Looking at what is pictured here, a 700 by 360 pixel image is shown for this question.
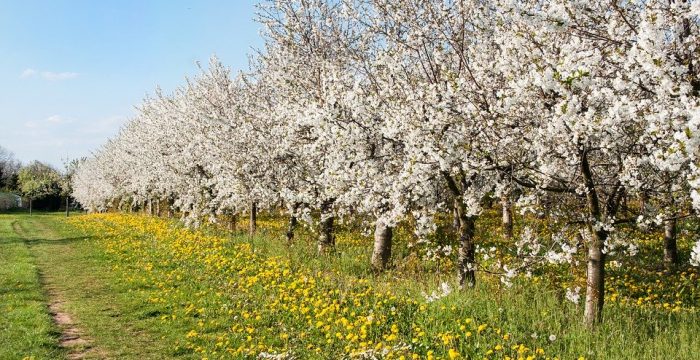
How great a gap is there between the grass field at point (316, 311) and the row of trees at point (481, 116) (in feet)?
2.95

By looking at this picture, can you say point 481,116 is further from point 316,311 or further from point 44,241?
point 44,241

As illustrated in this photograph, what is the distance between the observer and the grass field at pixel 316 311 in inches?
320

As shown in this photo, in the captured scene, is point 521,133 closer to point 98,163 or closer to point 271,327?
point 271,327

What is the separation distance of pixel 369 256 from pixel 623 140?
9.20 metres

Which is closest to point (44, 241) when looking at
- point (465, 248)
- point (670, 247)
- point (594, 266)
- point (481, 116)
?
point (465, 248)

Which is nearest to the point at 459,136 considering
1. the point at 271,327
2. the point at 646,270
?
the point at 271,327

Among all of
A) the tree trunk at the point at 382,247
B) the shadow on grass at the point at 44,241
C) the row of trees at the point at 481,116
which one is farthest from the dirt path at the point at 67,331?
the shadow on grass at the point at 44,241

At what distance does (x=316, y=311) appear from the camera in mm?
10312

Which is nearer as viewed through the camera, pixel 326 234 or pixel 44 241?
pixel 326 234

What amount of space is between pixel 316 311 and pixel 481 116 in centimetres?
474

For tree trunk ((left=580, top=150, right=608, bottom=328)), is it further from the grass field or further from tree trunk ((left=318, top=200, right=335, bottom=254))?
tree trunk ((left=318, top=200, right=335, bottom=254))


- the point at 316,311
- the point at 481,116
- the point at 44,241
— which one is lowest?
the point at 316,311

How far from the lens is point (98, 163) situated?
195 feet

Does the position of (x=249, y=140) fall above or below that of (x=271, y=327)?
above
